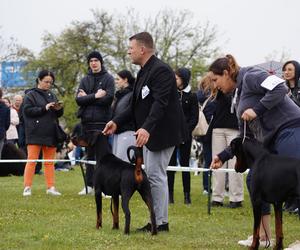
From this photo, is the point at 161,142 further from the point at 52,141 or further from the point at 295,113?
the point at 52,141

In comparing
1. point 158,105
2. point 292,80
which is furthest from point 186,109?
point 158,105

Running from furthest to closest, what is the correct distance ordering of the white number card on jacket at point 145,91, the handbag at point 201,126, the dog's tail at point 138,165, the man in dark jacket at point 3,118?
the man in dark jacket at point 3,118, the handbag at point 201,126, the white number card on jacket at point 145,91, the dog's tail at point 138,165

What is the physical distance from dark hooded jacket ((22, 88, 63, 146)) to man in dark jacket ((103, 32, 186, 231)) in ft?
12.5

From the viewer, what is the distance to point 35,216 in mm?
8297

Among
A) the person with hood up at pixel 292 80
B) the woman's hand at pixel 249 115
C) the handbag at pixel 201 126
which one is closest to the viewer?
the woman's hand at pixel 249 115

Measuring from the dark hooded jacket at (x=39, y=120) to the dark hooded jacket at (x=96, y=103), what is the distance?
547 mm

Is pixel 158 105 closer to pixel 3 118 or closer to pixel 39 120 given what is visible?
pixel 39 120

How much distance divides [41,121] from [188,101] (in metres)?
2.46

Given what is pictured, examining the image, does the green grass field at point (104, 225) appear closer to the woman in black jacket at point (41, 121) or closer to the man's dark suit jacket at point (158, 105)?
the woman in black jacket at point (41, 121)

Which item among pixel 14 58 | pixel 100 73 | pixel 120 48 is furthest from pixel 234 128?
pixel 120 48

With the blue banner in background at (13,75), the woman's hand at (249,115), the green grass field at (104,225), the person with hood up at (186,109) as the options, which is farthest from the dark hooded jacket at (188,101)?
the blue banner in background at (13,75)

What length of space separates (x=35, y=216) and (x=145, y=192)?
2.22 meters

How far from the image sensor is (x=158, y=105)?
260 inches

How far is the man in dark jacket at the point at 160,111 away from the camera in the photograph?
6727 millimetres
